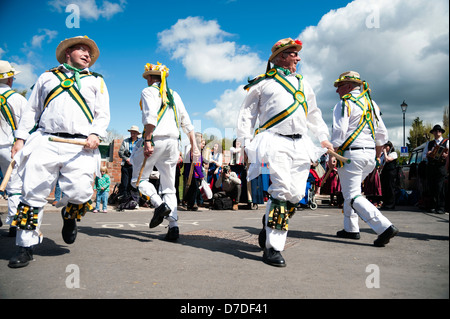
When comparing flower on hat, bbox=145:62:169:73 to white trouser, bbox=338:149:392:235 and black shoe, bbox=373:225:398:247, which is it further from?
black shoe, bbox=373:225:398:247

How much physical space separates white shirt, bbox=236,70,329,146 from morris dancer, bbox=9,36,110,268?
156 centimetres

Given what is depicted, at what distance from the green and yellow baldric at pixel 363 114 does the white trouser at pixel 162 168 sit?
7.86ft

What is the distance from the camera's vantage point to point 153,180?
400 inches

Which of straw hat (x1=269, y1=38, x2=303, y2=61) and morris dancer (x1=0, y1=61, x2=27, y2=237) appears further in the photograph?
morris dancer (x1=0, y1=61, x2=27, y2=237)

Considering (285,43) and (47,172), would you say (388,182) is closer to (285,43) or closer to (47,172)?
(285,43)

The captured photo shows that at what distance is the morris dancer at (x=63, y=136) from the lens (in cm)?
328

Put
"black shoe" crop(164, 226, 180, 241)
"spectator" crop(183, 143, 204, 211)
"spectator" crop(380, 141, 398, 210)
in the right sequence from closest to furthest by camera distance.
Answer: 1. "black shoe" crop(164, 226, 180, 241)
2. "spectator" crop(183, 143, 204, 211)
3. "spectator" crop(380, 141, 398, 210)

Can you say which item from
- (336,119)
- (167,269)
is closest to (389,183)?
(336,119)

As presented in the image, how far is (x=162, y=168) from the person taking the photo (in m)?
4.82

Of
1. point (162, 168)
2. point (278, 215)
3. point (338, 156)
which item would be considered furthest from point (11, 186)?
point (338, 156)

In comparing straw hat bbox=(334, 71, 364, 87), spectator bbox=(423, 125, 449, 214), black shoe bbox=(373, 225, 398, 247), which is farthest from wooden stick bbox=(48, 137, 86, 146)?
spectator bbox=(423, 125, 449, 214)

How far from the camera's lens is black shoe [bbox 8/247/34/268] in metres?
3.11

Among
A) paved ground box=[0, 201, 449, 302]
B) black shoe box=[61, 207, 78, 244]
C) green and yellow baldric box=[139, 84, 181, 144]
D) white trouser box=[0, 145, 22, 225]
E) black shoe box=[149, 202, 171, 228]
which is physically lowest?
paved ground box=[0, 201, 449, 302]
